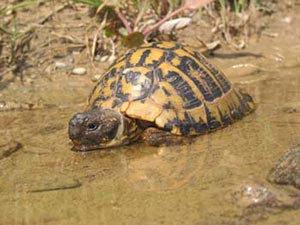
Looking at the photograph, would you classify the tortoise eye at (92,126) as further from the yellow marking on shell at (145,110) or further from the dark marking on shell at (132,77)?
the dark marking on shell at (132,77)

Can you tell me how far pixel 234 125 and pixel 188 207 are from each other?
5.35 feet

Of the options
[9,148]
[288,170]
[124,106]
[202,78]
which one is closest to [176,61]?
[202,78]

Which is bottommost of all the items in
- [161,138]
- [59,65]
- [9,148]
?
[59,65]

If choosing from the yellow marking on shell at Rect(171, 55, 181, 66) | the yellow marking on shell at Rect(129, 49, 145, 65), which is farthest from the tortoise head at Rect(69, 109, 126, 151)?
the yellow marking on shell at Rect(171, 55, 181, 66)

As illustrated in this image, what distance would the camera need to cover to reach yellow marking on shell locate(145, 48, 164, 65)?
5.18 metres

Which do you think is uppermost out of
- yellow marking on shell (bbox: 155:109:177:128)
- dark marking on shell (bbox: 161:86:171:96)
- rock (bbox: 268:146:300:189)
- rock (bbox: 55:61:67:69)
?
rock (bbox: 268:146:300:189)

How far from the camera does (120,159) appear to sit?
4.83m

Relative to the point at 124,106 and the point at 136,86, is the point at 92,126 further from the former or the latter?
the point at 136,86

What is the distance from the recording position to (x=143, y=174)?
175 inches

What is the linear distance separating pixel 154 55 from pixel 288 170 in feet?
5.45

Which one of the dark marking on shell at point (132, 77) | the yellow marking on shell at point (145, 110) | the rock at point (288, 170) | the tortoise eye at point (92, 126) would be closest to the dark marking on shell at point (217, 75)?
the dark marking on shell at point (132, 77)

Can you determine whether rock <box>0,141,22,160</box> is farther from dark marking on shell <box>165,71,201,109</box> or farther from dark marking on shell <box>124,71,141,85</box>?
dark marking on shell <box>165,71,201,109</box>

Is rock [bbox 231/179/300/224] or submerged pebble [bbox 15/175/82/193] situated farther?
submerged pebble [bbox 15/175/82/193]

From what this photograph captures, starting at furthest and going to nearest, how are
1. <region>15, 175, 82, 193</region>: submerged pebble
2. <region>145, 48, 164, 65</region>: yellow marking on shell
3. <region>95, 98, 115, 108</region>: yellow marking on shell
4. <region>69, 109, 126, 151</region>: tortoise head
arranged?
<region>145, 48, 164, 65</region>: yellow marking on shell < <region>95, 98, 115, 108</region>: yellow marking on shell < <region>69, 109, 126, 151</region>: tortoise head < <region>15, 175, 82, 193</region>: submerged pebble
